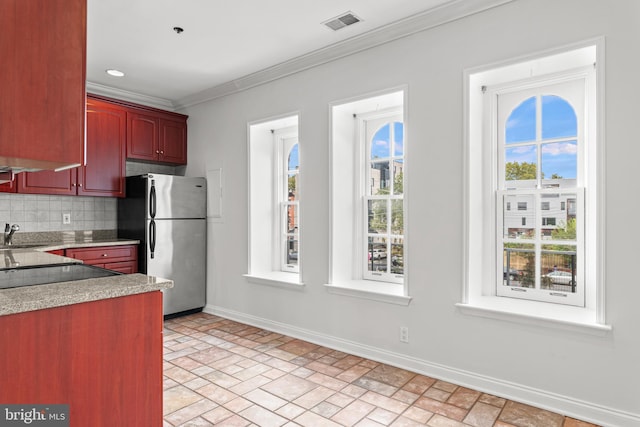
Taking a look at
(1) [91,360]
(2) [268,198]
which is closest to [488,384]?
(1) [91,360]

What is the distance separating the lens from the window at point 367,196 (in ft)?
11.3

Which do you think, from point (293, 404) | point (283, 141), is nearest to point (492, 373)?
point (293, 404)

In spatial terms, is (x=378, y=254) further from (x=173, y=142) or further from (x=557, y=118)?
(x=173, y=142)

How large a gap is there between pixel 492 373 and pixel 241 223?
278cm

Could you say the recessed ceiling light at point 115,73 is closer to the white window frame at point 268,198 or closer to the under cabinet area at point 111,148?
the under cabinet area at point 111,148

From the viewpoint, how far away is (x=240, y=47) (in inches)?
134

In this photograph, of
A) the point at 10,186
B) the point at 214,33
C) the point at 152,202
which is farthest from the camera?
the point at 152,202

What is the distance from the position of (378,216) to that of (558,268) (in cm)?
144

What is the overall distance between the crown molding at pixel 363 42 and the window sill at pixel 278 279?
197cm

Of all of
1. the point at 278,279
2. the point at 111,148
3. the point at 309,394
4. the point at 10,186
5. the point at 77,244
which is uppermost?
the point at 111,148

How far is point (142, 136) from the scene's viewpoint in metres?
4.60

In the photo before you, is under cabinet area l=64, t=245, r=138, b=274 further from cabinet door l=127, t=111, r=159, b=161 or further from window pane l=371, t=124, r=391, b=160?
window pane l=371, t=124, r=391, b=160

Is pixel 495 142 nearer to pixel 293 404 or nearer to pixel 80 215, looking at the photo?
pixel 293 404

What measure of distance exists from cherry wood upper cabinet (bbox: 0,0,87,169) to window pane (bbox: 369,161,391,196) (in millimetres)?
2520
